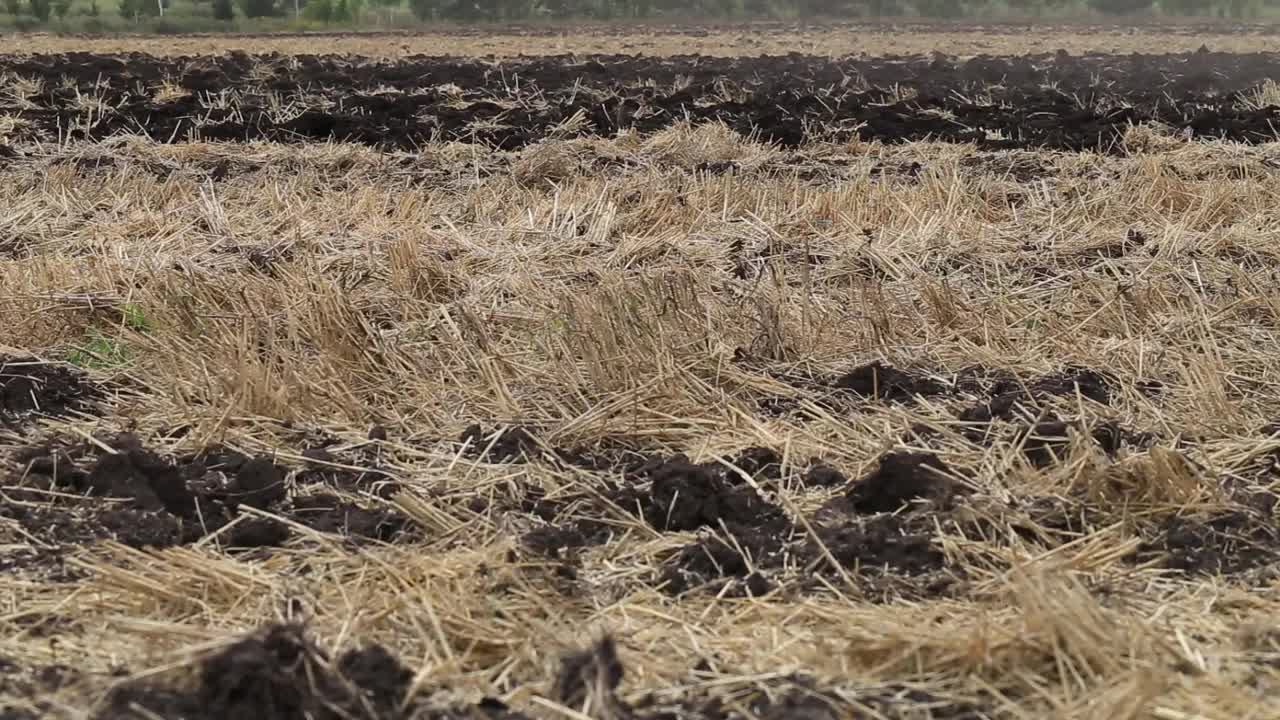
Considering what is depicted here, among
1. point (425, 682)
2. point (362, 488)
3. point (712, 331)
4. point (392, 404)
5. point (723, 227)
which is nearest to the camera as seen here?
point (425, 682)

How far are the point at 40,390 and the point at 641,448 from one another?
6.10ft

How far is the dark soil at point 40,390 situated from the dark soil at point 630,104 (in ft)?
19.9

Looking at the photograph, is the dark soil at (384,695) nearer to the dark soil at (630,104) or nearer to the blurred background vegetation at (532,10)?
the dark soil at (630,104)

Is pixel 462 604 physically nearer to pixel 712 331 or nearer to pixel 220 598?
pixel 220 598

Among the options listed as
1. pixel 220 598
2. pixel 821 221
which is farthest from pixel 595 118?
pixel 220 598

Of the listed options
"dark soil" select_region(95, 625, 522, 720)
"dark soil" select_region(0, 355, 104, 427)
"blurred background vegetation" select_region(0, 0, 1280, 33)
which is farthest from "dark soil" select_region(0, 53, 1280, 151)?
"blurred background vegetation" select_region(0, 0, 1280, 33)

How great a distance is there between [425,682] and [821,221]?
4.67 metres

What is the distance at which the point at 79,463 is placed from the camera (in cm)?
350

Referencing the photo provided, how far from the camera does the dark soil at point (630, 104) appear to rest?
10492 millimetres

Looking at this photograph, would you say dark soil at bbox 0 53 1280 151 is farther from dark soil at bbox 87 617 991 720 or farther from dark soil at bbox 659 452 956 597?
dark soil at bbox 87 617 991 720

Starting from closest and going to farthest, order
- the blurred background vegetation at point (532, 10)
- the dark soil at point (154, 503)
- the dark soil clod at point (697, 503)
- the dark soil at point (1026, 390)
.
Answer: the dark soil at point (154, 503)
the dark soil clod at point (697, 503)
the dark soil at point (1026, 390)
the blurred background vegetation at point (532, 10)

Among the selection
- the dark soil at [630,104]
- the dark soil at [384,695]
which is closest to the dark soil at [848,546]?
the dark soil at [384,695]

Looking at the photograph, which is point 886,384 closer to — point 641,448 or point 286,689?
point 641,448

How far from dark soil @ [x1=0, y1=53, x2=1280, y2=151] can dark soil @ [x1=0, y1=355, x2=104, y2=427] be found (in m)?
6.07
